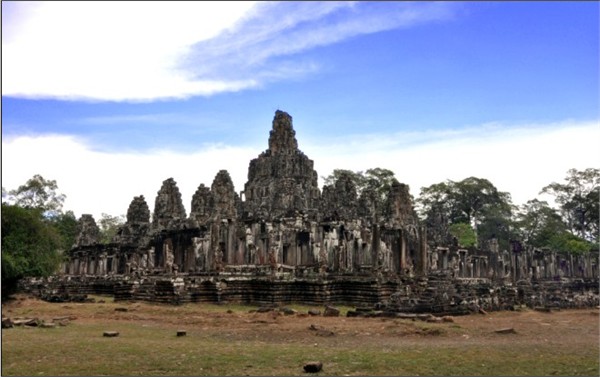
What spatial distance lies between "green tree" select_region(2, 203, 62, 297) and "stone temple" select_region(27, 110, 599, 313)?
5.60 metres

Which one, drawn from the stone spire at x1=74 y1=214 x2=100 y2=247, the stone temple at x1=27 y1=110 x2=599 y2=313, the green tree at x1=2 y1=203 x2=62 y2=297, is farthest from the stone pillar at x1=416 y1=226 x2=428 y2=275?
the stone spire at x1=74 y1=214 x2=100 y2=247

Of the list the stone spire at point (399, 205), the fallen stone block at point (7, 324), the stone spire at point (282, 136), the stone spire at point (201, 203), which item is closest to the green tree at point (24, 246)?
the fallen stone block at point (7, 324)

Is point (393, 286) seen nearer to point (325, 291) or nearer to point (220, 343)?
point (325, 291)

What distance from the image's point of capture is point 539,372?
10.4 metres

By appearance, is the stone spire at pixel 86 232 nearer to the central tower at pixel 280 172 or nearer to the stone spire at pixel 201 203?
the stone spire at pixel 201 203

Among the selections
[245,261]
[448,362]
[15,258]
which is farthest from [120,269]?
[448,362]

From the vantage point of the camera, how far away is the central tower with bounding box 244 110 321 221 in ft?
196

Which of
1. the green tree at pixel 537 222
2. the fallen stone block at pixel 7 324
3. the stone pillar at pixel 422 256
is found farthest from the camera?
the green tree at pixel 537 222

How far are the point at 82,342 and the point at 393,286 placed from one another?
19.4 meters

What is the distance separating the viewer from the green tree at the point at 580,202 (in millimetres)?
79188

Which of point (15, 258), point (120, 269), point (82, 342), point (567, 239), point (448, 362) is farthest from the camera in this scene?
point (567, 239)

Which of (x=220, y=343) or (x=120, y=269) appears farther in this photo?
(x=120, y=269)

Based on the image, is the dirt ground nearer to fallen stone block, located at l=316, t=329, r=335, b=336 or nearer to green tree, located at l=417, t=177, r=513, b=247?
fallen stone block, located at l=316, t=329, r=335, b=336

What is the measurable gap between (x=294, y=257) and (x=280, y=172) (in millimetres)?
25392
